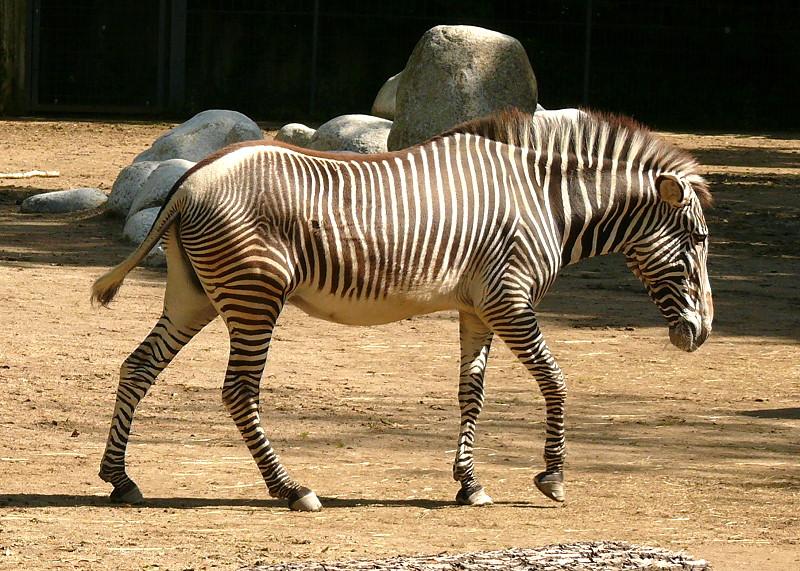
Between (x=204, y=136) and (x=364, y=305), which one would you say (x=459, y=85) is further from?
(x=364, y=305)

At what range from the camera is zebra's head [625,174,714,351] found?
576 cm

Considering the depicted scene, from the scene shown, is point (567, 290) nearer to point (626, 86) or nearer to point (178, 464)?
point (178, 464)

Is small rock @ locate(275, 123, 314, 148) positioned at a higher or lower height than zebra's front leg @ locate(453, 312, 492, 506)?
lower

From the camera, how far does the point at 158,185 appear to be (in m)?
11.8

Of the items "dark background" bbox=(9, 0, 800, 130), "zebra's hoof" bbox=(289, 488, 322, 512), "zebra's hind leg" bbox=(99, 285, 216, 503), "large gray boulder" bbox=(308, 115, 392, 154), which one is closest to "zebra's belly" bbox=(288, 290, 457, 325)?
"zebra's hind leg" bbox=(99, 285, 216, 503)

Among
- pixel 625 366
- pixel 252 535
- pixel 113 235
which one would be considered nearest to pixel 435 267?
pixel 252 535

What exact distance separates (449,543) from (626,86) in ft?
70.0

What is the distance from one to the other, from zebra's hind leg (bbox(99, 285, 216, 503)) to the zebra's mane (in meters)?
1.41

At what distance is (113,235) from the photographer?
12172 mm

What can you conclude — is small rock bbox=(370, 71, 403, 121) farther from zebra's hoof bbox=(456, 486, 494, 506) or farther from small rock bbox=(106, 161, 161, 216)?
zebra's hoof bbox=(456, 486, 494, 506)

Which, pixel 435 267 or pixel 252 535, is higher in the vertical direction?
pixel 435 267

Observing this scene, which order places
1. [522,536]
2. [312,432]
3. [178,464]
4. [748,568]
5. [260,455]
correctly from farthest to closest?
[312,432] → [178,464] → [260,455] → [522,536] → [748,568]

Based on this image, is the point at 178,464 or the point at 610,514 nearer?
the point at 610,514

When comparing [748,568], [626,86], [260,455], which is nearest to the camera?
[748,568]
